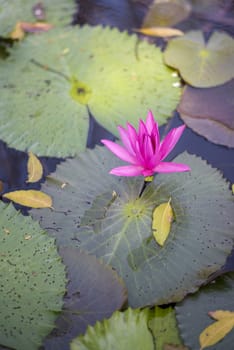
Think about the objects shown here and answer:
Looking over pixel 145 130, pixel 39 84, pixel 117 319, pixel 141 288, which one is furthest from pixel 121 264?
pixel 39 84

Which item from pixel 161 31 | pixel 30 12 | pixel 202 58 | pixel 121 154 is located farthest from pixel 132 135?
pixel 30 12

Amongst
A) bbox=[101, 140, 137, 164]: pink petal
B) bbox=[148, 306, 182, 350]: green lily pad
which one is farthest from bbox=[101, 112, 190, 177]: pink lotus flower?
bbox=[148, 306, 182, 350]: green lily pad

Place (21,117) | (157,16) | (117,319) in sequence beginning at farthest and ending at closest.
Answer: (157,16)
(21,117)
(117,319)

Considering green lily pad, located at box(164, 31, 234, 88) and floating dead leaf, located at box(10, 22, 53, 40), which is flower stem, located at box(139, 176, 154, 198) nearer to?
green lily pad, located at box(164, 31, 234, 88)

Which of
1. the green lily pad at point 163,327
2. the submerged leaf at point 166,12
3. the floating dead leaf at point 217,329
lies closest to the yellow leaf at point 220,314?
the floating dead leaf at point 217,329

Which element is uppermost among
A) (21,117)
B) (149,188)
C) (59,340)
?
(21,117)

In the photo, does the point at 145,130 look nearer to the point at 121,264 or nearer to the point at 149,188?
the point at 149,188

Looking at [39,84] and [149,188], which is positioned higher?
[39,84]
